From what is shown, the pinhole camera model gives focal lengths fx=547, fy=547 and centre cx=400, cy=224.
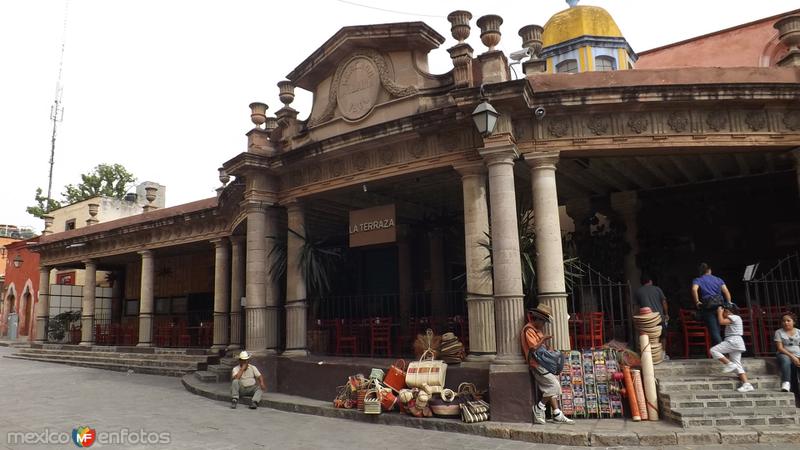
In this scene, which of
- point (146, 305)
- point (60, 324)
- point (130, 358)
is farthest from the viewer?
point (60, 324)

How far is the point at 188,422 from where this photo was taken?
7.94m

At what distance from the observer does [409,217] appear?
1395 cm

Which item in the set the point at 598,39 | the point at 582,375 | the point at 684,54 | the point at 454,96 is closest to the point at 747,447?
the point at 582,375

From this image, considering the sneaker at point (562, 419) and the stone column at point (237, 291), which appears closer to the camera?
the sneaker at point (562, 419)

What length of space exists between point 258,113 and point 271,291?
3628 millimetres

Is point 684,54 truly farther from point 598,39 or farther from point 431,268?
point 431,268

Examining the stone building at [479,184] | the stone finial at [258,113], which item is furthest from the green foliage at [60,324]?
the stone finial at [258,113]

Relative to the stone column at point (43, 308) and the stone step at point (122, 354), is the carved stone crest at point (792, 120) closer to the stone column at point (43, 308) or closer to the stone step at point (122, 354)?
the stone step at point (122, 354)

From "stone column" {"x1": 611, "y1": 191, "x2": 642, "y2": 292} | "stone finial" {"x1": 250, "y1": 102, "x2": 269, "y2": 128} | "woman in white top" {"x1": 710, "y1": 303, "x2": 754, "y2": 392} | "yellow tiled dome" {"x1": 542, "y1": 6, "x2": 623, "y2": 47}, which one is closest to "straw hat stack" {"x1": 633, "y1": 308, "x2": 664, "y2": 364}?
"woman in white top" {"x1": 710, "y1": 303, "x2": 754, "y2": 392}

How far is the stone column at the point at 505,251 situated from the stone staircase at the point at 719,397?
1981 mm

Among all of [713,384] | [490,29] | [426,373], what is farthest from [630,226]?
[426,373]

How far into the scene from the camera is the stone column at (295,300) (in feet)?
34.1

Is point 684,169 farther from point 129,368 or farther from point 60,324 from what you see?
point 60,324

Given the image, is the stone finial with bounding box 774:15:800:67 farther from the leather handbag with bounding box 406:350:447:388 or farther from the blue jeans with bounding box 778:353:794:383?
the leather handbag with bounding box 406:350:447:388
